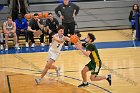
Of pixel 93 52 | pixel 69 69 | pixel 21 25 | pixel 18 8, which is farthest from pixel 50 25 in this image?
pixel 93 52

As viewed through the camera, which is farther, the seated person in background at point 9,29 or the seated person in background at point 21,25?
the seated person in background at point 21,25

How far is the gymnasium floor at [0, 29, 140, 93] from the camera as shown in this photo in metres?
9.23

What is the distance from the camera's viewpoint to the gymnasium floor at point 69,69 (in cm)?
923

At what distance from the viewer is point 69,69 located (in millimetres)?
11328

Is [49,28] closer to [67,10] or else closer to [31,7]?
[67,10]

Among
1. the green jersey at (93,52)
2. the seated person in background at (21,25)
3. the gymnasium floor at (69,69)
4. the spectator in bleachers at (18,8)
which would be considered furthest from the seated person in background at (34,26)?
the green jersey at (93,52)

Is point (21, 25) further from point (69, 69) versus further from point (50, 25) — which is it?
point (69, 69)

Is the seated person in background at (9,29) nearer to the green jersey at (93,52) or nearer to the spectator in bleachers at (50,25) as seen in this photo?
the spectator in bleachers at (50,25)

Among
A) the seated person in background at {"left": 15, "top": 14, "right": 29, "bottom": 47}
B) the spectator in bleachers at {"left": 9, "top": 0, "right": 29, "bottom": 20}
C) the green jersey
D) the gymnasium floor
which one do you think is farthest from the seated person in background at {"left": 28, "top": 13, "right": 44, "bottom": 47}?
the green jersey

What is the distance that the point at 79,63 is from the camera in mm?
12180

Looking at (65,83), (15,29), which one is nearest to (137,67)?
(65,83)

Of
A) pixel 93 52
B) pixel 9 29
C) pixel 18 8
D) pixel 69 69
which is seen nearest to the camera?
pixel 93 52

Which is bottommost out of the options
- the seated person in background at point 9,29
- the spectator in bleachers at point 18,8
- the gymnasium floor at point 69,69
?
the gymnasium floor at point 69,69

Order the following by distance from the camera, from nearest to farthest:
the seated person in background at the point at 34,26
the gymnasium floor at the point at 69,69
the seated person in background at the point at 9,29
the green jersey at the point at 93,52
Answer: the green jersey at the point at 93,52 < the gymnasium floor at the point at 69,69 < the seated person in background at the point at 9,29 < the seated person in background at the point at 34,26
